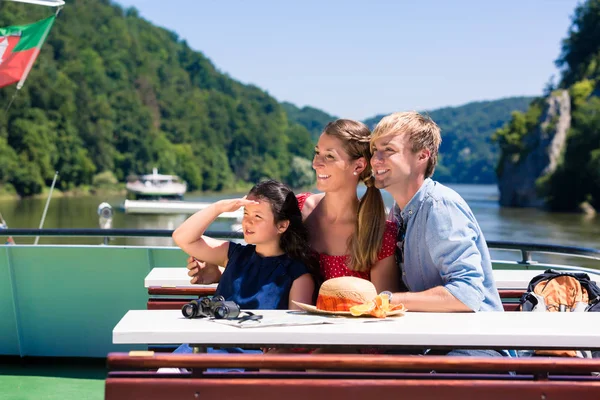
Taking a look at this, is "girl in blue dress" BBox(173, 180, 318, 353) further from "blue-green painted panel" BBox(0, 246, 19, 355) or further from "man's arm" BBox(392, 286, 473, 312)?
"blue-green painted panel" BBox(0, 246, 19, 355)

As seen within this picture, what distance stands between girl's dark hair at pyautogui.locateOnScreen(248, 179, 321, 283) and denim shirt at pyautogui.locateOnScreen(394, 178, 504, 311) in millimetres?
367

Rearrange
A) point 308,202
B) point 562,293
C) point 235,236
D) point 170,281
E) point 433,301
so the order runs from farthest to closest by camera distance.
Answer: point 235,236, point 170,281, point 308,202, point 562,293, point 433,301

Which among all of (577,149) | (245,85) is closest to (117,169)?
(577,149)

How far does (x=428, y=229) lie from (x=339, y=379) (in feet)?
2.27

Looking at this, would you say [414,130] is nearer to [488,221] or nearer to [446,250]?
[446,250]

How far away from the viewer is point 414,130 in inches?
107

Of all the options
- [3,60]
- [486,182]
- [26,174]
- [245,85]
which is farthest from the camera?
[486,182]

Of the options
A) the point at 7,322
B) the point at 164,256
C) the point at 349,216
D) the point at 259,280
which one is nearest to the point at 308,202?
the point at 349,216

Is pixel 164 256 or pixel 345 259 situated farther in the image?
pixel 164 256

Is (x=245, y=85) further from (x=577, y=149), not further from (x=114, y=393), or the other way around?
(x=114, y=393)

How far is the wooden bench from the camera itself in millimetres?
2064

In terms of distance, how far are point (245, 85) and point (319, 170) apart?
160968 mm

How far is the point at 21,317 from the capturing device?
4.76m

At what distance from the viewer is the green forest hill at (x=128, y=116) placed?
73.7 m
